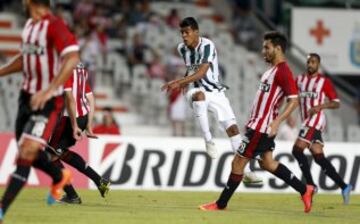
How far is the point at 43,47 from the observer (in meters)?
11.0

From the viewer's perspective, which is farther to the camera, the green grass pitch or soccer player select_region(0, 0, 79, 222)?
the green grass pitch

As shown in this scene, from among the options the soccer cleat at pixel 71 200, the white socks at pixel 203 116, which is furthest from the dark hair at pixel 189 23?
the soccer cleat at pixel 71 200

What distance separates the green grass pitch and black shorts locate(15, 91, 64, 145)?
3.85 feet

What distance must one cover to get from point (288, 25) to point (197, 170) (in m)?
8.15

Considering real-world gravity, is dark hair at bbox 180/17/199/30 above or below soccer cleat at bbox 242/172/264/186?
above

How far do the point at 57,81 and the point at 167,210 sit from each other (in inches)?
141

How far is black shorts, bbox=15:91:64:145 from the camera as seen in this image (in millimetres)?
10828

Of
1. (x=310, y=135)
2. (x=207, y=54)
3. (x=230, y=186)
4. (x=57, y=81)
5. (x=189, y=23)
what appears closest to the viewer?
(x=57, y=81)

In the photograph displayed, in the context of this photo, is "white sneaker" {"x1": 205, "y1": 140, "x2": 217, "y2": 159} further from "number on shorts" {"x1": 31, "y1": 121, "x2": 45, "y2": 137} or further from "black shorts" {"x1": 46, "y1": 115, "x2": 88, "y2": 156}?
"number on shorts" {"x1": 31, "y1": 121, "x2": 45, "y2": 137}

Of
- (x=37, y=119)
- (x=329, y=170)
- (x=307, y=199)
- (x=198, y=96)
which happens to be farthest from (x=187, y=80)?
(x=37, y=119)

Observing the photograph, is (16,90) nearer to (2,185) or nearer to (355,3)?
(2,185)

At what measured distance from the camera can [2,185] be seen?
18.8m

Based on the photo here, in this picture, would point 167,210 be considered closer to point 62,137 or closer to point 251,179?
point 62,137

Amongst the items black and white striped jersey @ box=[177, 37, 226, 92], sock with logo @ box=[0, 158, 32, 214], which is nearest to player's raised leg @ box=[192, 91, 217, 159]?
black and white striped jersey @ box=[177, 37, 226, 92]
